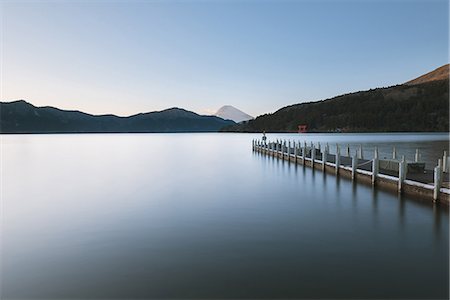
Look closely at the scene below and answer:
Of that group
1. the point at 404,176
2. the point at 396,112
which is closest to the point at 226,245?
the point at 404,176

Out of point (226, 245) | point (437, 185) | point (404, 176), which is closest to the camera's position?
point (226, 245)

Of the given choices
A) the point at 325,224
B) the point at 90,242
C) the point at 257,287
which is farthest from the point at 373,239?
the point at 90,242

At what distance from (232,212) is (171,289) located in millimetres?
7568

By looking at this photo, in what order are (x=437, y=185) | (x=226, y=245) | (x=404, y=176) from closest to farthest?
(x=226, y=245) < (x=437, y=185) < (x=404, y=176)

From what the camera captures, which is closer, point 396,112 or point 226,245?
point 226,245

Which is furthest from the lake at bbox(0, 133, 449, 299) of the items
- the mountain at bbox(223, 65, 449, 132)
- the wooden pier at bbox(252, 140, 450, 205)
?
the mountain at bbox(223, 65, 449, 132)

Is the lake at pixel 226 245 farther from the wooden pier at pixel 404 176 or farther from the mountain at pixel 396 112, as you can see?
the mountain at pixel 396 112

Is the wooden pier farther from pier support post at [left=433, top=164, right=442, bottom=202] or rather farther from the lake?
the lake

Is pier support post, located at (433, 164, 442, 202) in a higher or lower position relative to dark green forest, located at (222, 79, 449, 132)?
lower

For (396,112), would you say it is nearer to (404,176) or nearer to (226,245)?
(404,176)

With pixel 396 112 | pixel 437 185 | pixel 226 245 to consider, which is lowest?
pixel 226 245

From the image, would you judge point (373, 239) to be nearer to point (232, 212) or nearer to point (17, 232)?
point (232, 212)

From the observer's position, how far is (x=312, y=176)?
974 inches

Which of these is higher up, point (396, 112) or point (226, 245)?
point (396, 112)
